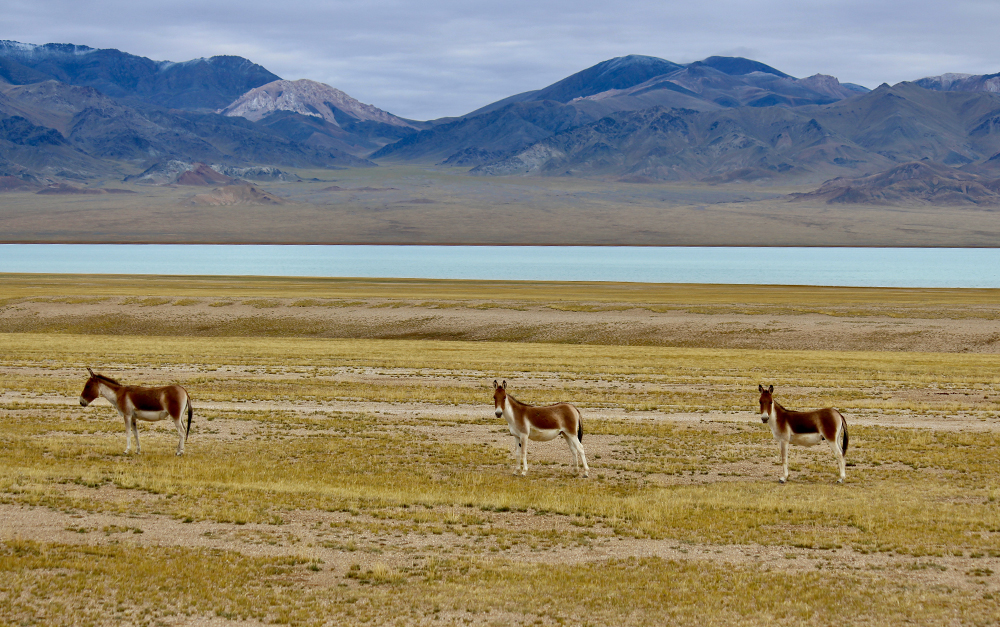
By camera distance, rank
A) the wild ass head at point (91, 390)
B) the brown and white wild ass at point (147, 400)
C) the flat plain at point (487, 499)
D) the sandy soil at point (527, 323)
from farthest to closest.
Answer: the sandy soil at point (527, 323) → the wild ass head at point (91, 390) → the brown and white wild ass at point (147, 400) → the flat plain at point (487, 499)

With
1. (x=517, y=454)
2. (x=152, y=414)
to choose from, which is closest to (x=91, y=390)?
(x=152, y=414)

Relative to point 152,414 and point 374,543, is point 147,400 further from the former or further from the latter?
point 374,543

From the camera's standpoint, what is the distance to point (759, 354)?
44.2 m

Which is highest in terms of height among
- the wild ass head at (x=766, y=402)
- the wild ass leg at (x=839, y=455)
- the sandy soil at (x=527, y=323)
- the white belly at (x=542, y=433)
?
the wild ass head at (x=766, y=402)

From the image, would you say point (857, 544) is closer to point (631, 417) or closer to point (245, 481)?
point (245, 481)

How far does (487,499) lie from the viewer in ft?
50.8

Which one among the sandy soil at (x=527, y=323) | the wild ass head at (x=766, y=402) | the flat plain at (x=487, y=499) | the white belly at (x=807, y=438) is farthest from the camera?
the sandy soil at (x=527, y=323)

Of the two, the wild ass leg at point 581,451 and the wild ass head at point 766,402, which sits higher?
the wild ass head at point 766,402

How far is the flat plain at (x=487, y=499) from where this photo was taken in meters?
10.7

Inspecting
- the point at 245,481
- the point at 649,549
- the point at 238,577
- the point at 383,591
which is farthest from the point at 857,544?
the point at 245,481

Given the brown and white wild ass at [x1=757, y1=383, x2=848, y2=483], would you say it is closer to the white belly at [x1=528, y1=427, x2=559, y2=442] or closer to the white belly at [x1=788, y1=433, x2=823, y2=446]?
the white belly at [x1=788, y1=433, x2=823, y2=446]

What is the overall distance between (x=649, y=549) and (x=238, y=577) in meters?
5.30

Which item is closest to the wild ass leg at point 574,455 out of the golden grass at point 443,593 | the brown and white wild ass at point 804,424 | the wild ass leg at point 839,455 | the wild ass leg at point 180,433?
the brown and white wild ass at point 804,424

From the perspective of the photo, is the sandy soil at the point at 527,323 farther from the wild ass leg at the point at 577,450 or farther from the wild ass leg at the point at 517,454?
the wild ass leg at the point at 577,450
